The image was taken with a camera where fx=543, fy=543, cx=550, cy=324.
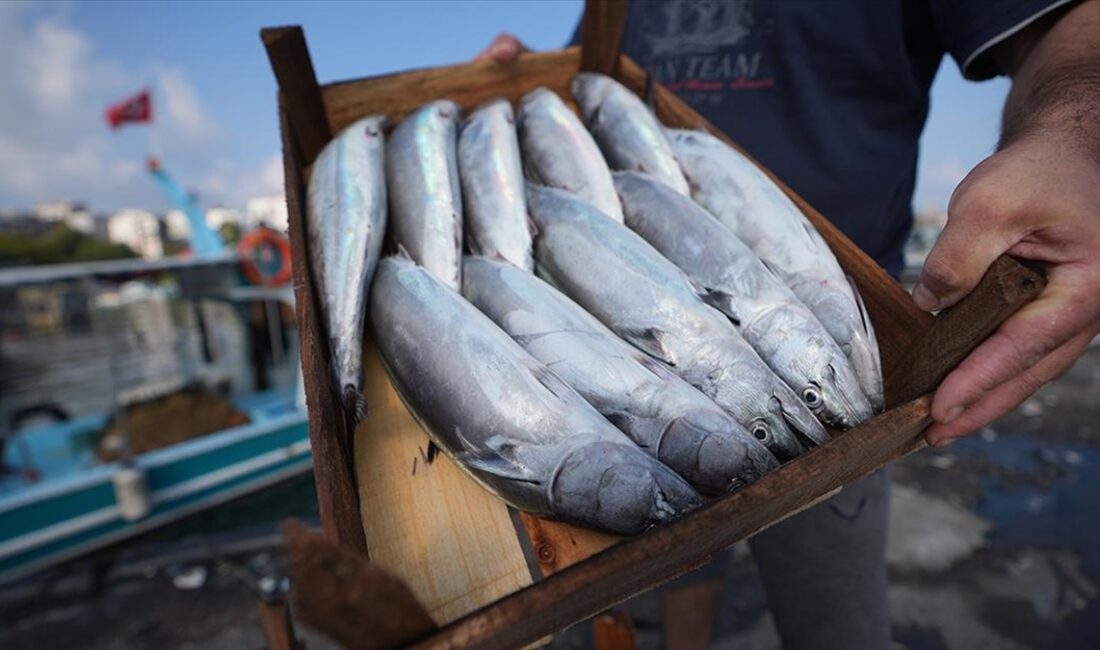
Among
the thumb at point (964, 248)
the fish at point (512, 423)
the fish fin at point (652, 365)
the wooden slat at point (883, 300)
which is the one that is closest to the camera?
the fish at point (512, 423)

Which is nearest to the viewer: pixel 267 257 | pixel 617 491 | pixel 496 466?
pixel 617 491

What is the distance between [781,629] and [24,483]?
369 inches

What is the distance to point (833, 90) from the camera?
85.6 inches

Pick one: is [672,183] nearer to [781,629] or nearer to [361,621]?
[361,621]

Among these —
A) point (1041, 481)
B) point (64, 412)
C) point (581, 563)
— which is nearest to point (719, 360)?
point (581, 563)

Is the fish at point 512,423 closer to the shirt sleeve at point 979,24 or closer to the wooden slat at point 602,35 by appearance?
the wooden slat at point 602,35

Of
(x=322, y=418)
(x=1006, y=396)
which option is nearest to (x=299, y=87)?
(x=322, y=418)

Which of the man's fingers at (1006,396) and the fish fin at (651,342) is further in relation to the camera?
the fish fin at (651,342)

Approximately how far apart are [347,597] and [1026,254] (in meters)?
1.35

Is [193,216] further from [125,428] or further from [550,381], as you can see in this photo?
[550,381]

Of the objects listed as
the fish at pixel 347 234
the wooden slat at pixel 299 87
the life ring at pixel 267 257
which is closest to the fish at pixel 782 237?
the fish at pixel 347 234

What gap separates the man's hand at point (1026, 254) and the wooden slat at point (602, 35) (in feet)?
4.70

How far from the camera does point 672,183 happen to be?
1.80 metres

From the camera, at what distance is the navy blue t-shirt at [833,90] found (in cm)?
205
